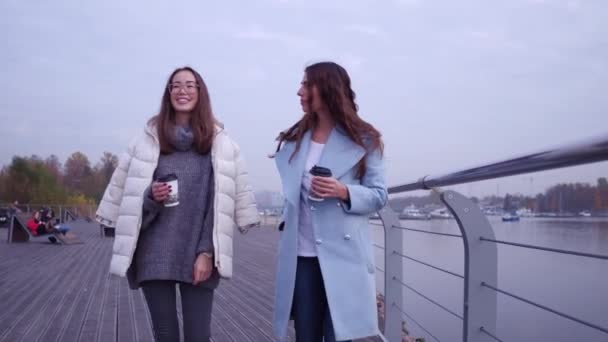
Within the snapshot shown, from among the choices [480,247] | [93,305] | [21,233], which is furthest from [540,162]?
[21,233]

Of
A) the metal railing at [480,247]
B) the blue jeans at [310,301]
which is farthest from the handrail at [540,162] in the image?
the blue jeans at [310,301]

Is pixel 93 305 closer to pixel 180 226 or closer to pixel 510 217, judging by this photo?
pixel 180 226

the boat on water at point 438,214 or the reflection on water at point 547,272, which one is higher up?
the boat on water at point 438,214

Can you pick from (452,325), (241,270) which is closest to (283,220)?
(452,325)

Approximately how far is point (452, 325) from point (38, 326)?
10.3 feet

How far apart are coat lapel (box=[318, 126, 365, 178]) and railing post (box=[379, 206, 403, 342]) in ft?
5.01

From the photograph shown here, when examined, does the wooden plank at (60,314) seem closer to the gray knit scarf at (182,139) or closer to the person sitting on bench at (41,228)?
the gray knit scarf at (182,139)

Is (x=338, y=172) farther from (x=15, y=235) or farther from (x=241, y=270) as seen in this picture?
(x=15, y=235)

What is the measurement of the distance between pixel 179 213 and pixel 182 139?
301 mm

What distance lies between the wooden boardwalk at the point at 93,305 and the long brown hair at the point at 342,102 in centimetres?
220

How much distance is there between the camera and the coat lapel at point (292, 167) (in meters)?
2.15

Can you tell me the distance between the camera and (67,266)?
8.35 m

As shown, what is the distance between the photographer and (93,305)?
5102mm

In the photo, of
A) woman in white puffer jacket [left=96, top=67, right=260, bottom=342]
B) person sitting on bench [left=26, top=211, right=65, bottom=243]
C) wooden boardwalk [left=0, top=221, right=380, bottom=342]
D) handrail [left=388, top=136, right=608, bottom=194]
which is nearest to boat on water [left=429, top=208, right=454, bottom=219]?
handrail [left=388, top=136, right=608, bottom=194]
